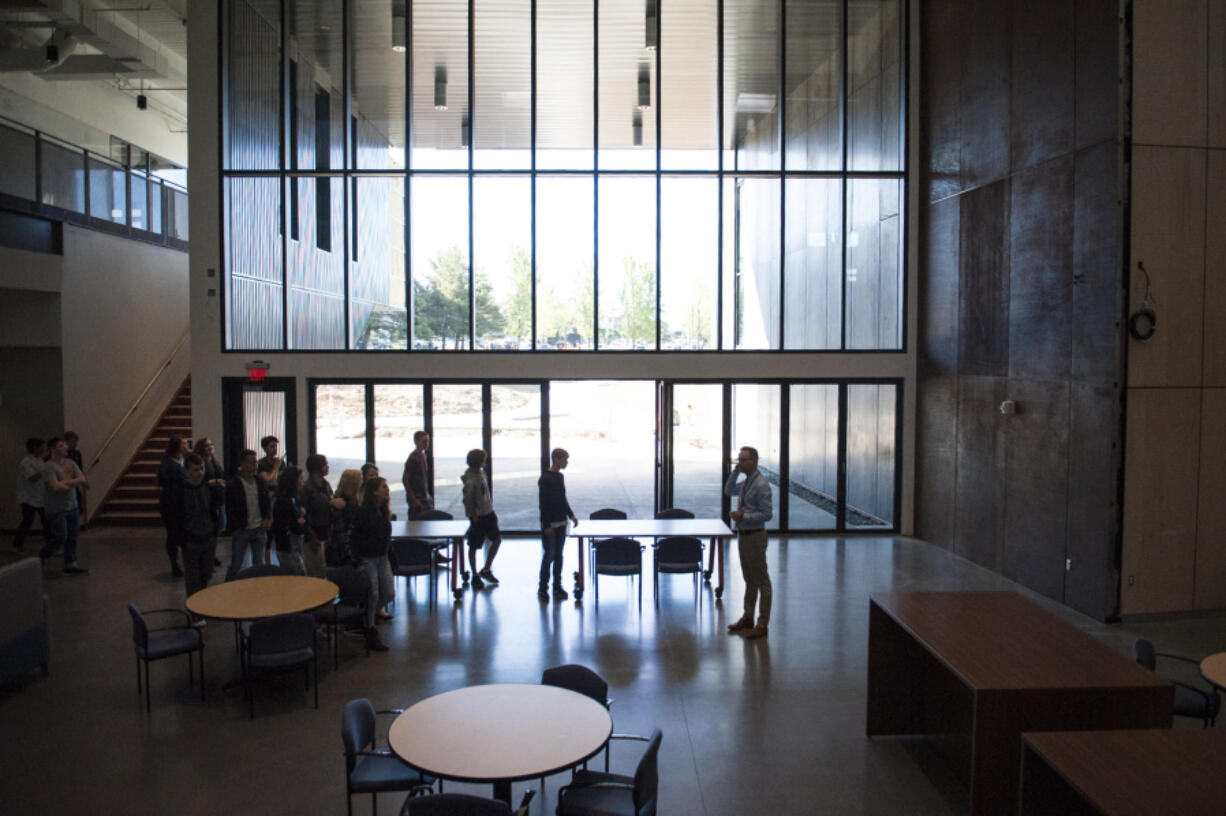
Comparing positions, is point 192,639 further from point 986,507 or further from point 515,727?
point 986,507

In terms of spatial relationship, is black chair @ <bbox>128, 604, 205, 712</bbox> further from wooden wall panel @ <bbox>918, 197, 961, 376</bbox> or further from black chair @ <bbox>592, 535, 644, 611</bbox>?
wooden wall panel @ <bbox>918, 197, 961, 376</bbox>

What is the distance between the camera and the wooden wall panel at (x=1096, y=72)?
8.66 metres

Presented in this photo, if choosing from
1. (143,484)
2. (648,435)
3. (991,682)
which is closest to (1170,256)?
(991,682)

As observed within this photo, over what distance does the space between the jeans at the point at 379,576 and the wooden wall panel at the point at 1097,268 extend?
24.8 ft

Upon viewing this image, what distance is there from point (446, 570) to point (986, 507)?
7155mm

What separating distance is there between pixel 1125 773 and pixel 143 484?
1499cm

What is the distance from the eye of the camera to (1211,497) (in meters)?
9.08

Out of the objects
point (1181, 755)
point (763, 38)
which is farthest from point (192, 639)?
point (763, 38)

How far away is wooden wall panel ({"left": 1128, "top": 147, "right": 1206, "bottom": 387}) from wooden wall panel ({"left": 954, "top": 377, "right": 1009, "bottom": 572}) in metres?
2.04

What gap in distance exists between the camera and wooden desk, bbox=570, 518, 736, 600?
30.6 feet

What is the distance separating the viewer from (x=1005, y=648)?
5.19 meters

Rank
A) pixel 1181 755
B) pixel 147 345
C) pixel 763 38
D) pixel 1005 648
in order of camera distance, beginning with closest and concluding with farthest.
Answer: pixel 1181 755 < pixel 1005 648 < pixel 763 38 < pixel 147 345

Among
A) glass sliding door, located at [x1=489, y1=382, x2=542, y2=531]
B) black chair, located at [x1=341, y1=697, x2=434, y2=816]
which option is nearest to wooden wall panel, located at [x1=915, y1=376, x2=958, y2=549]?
glass sliding door, located at [x1=489, y1=382, x2=542, y2=531]

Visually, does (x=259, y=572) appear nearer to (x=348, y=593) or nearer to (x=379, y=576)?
(x=348, y=593)
